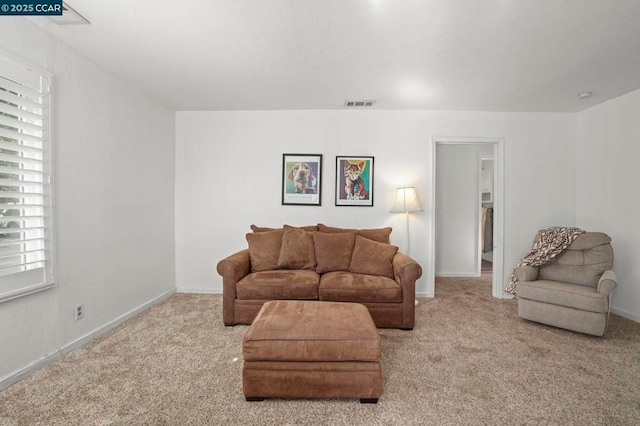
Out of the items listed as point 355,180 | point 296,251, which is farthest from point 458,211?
point 296,251

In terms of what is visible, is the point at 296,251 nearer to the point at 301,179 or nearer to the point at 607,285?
the point at 301,179

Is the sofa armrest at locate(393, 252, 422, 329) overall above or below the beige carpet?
above

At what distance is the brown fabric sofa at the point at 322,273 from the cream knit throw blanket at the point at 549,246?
4.43 ft

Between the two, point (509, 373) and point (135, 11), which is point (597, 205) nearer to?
point (509, 373)

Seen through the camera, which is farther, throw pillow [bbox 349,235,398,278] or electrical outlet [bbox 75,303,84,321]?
throw pillow [bbox 349,235,398,278]

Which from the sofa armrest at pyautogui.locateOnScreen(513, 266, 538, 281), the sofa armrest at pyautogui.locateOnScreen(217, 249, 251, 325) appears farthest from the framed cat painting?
the sofa armrest at pyautogui.locateOnScreen(513, 266, 538, 281)

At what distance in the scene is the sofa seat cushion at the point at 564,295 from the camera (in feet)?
8.20

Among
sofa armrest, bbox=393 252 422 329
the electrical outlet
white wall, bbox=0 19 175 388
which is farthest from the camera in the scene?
sofa armrest, bbox=393 252 422 329

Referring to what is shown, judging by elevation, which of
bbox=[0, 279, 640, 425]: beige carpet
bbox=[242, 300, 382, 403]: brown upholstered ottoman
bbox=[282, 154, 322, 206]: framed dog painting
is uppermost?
bbox=[282, 154, 322, 206]: framed dog painting

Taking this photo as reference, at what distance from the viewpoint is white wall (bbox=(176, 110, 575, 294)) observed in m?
3.73

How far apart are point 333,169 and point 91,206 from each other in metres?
2.61

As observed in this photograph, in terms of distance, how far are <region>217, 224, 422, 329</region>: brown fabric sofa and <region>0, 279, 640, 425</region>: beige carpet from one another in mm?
244

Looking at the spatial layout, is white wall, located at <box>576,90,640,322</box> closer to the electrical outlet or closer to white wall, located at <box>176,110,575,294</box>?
white wall, located at <box>176,110,575,294</box>

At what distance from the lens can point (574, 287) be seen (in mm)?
2750
